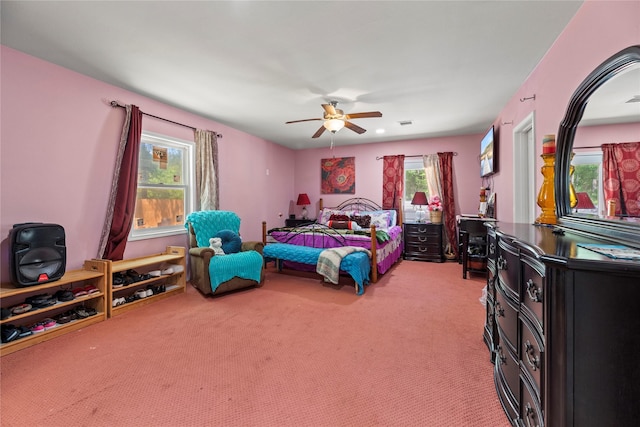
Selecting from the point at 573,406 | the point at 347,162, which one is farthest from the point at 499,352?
the point at 347,162

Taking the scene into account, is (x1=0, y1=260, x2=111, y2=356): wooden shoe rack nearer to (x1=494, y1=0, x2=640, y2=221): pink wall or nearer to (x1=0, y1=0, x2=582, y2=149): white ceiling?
(x1=0, y1=0, x2=582, y2=149): white ceiling

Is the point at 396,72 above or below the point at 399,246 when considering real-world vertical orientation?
above

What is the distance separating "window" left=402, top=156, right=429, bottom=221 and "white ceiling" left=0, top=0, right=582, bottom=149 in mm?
2209

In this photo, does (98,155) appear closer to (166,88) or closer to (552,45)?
(166,88)

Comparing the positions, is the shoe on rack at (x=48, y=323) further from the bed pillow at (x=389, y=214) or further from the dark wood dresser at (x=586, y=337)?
the bed pillow at (x=389, y=214)

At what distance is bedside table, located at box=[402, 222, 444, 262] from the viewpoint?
5.29m

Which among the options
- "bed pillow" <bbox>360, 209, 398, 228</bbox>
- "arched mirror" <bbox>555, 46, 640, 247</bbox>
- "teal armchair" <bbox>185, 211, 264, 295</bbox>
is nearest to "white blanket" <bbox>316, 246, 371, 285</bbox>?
"teal armchair" <bbox>185, 211, 264, 295</bbox>

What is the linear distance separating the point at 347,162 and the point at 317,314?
4158 millimetres

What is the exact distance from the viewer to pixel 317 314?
2902mm

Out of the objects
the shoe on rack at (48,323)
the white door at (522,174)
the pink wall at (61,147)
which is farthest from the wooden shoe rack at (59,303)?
the white door at (522,174)

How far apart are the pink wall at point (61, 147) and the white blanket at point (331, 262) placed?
217 centimetres

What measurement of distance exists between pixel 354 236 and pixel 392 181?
7.53ft

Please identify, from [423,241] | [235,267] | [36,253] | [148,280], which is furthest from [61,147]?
[423,241]

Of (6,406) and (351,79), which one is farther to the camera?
(351,79)
